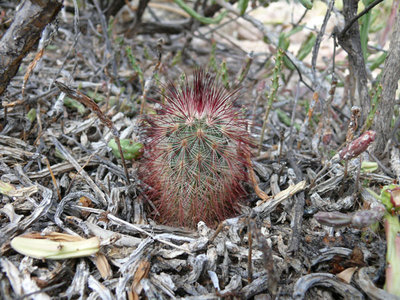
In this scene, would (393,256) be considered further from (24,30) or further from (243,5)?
(243,5)

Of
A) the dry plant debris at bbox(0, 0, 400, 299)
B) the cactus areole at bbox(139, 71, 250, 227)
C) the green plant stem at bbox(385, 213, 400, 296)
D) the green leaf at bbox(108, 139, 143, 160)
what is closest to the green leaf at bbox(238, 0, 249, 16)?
the dry plant debris at bbox(0, 0, 400, 299)

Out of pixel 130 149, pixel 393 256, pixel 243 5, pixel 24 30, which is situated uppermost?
pixel 243 5

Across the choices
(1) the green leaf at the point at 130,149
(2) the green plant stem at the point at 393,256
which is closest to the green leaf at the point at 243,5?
(1) the green leaf at the point at 130,149

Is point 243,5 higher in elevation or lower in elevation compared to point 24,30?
higher

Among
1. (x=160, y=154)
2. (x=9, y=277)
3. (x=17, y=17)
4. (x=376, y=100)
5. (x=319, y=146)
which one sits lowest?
(x=9, y=277)

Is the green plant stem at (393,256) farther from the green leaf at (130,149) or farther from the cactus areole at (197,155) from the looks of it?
the green leaf at (130,149)

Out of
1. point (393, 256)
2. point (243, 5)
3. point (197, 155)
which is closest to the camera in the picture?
point (393, 256)

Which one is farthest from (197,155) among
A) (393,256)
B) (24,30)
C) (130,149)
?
(24,30)

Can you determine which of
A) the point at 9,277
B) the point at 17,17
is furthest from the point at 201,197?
the point at 17,17

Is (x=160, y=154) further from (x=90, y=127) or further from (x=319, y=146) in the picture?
(x=319, y=146)
